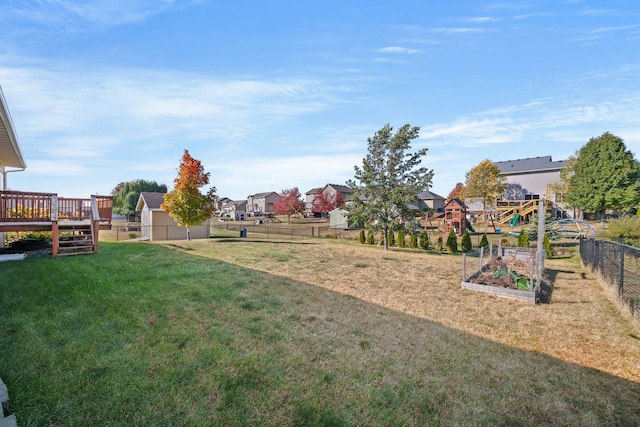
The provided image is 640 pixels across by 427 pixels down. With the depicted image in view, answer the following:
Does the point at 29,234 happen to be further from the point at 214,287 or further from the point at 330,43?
the point at 330,43

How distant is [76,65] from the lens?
9.96 meters

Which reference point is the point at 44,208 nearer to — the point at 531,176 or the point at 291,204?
the point at 291,204

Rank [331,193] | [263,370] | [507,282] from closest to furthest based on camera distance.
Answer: [263,370] < [507,282] < [331,193]

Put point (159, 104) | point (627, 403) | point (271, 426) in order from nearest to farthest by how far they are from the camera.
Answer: point (271, 426) < point (627, 403) < point (159, 104)

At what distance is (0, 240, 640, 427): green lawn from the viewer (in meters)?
2.95

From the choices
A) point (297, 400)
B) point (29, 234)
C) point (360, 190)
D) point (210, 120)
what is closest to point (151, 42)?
point (210, 120)

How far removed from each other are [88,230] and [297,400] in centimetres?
1333

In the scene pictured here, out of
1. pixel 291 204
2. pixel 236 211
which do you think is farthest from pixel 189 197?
pixel 236 211

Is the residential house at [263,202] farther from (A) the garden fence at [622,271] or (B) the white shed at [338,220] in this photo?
(A) the garden fence at [622,271]

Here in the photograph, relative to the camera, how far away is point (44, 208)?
10758 mm

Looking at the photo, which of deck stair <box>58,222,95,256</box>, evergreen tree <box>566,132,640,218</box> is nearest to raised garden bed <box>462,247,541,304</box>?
deck stair <box>58,222,95,256</box>

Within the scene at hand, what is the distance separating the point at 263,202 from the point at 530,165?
178 ft

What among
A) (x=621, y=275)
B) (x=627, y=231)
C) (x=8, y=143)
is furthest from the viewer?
(x=627, y=231)

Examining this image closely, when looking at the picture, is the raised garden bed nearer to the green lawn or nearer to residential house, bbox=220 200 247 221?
the green lawn
